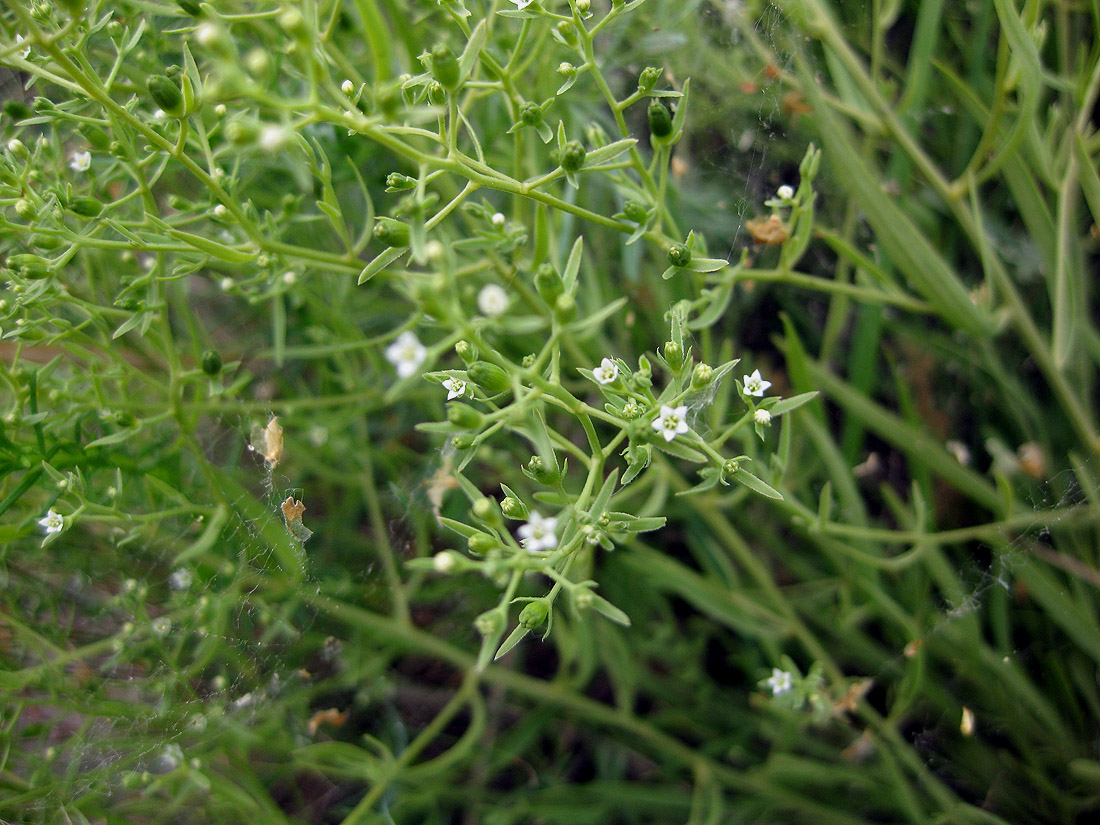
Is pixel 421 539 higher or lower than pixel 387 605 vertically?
higher

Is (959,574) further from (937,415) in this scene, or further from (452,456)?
(452,456)

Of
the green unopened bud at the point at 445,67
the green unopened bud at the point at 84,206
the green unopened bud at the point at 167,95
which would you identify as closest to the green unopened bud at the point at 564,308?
the green unopened bud at the point at 445,67

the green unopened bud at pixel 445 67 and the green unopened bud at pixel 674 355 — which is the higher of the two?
the green unopened bud at pixel 445 67

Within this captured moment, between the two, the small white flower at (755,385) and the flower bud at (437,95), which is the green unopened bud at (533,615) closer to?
the small white flower at (755,385)

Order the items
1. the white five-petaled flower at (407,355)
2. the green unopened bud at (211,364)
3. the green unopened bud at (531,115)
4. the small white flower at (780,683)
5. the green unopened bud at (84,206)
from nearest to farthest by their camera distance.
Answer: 1. the white five-petaled flower at (407,355)
2. the green unopened bud at (531,115)
3. the green unopened bud at (84,206)
4. the green unopened bud at (211,364)
5. the small white flower at (780,683)

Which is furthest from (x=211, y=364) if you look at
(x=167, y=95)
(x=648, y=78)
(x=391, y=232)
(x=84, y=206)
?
(x=648, y=78)

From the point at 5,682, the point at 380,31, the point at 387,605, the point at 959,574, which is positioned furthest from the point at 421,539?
the point at 959,574

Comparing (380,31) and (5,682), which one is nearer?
(380,31)
